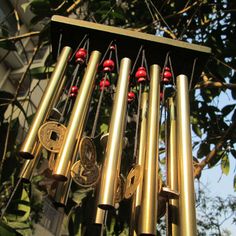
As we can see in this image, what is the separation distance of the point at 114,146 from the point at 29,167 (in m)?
0.21

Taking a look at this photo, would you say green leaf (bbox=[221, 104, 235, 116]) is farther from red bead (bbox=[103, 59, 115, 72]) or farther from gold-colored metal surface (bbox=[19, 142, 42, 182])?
gold-colored metal surface (bbox=[19, 142, 42, 182])

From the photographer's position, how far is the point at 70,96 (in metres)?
1.08

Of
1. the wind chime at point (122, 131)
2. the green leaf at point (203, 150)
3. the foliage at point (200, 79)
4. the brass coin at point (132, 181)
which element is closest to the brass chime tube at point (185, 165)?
the wind chime at point (122, 131)

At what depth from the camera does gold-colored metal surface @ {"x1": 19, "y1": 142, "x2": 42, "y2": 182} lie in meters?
0.81

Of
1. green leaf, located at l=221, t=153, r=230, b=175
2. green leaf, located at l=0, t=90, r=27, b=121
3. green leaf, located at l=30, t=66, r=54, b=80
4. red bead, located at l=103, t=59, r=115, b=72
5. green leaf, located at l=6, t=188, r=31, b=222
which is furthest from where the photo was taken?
green leaf, located at l=221, t=153, r=230, b=175

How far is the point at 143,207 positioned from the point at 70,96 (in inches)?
19.7

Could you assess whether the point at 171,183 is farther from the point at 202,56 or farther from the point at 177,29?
the point at 177,29

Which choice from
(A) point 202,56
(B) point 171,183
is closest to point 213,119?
(A) point 202,56

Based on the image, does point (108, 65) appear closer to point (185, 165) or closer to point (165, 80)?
point (165, 80)

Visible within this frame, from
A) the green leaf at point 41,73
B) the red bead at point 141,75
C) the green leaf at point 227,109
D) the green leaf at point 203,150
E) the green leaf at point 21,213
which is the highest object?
the green leaf at point 227,109

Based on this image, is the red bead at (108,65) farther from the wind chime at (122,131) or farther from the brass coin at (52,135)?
the brass coin at (52,135)

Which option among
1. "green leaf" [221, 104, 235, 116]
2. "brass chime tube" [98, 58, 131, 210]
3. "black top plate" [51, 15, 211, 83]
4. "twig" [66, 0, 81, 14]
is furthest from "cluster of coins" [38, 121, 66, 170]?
"green leaf" [221, 104, 235, 116]

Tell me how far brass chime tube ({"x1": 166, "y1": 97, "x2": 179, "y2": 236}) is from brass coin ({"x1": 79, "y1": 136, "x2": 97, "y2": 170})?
199mm

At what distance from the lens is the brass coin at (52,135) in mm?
809
